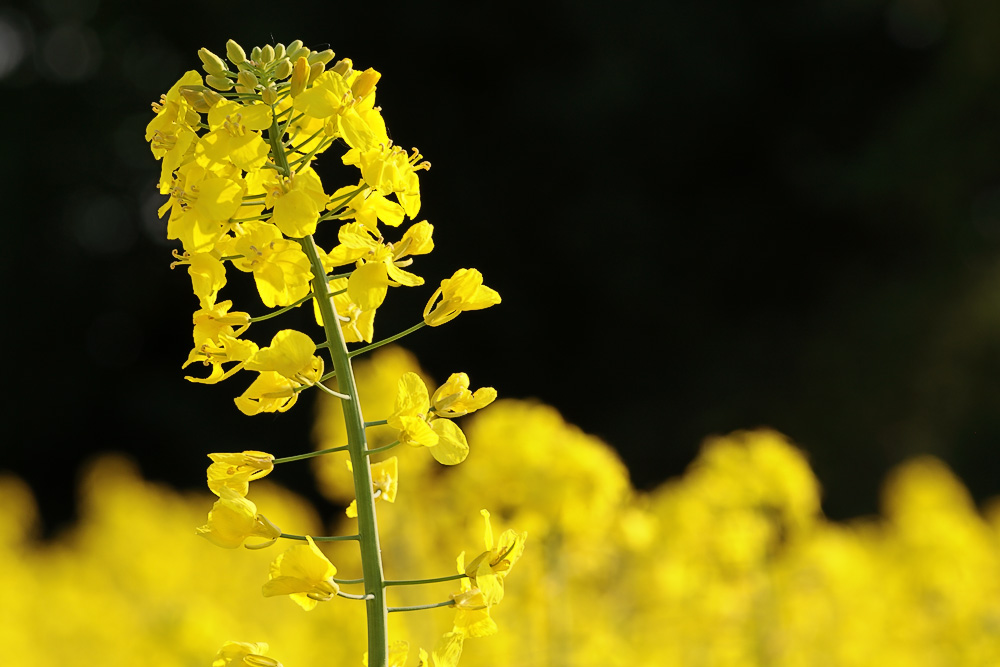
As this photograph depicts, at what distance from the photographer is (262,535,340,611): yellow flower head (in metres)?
0.95

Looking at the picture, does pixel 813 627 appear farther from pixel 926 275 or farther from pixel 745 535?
pixel 926 275

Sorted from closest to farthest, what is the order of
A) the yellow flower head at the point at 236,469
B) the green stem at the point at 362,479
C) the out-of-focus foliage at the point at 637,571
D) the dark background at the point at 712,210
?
the green stem at the point at 362,479
the yellow flower head at the point at 236,469
the out-of-focus foliage at the point at 637,571
the dark background at the point at 712,210

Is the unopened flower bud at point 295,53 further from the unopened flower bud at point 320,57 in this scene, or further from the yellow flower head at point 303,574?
the yellow flower head at point 303,574

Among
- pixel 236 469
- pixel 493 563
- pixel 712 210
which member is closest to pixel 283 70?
pixel 236 469

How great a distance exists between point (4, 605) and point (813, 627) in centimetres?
375

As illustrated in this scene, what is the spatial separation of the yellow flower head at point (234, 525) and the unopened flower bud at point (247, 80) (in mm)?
395

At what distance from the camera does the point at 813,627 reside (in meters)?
3.14

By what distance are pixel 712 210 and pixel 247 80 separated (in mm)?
8181

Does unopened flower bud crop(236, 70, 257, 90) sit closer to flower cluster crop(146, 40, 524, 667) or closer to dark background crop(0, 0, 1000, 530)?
flower cluster crop(146, 40, 524, 667)

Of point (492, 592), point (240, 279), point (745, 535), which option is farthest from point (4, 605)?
point (492, 592)

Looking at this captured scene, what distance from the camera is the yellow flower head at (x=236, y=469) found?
1038mm

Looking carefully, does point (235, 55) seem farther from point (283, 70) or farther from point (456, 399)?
point (456, 399)

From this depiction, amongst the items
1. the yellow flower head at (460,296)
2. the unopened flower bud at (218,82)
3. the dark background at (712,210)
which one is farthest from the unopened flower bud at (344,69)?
the dark background at (712,210)

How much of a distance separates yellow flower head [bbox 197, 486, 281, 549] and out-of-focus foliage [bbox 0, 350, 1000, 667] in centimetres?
50
